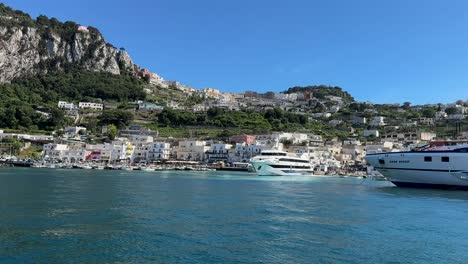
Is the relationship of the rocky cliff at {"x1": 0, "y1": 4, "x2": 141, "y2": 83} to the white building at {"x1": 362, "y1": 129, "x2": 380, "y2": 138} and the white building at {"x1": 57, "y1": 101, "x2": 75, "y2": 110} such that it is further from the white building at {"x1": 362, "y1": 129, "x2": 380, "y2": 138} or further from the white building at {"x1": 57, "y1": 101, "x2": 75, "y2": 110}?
the white building at {"x1": 362, "y1": 129, "x2": 380, "y2": 138}

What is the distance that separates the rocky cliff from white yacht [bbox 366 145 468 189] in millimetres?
123205

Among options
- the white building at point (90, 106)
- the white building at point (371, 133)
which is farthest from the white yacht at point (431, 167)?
the white building at point (90, 106)

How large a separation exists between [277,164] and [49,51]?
108 metres

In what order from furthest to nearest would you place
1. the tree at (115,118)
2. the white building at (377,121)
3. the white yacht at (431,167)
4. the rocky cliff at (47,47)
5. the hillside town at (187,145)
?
the white building at (377,121)
the rocky cliff at (47,47)
the tree at (115,118)
the hillside town at (187,145)
the white yacht at (431,167)

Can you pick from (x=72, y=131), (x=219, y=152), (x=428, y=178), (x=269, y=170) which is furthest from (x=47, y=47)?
(x=428, y=178)

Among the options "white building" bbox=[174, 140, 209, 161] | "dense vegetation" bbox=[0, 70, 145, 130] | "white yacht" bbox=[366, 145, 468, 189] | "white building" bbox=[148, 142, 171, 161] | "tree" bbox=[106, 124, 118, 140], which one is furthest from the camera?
"tree" bbox=[106, 124, 118, 140]

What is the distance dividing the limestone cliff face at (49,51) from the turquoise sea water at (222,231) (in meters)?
121

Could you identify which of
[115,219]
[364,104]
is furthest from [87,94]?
[115,219]

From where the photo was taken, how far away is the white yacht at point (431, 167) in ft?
129

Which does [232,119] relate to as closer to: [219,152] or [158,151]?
[219,152]

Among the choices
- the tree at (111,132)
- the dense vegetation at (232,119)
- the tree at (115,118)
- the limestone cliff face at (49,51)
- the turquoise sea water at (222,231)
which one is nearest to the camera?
the turquoise sea water at (222,231)

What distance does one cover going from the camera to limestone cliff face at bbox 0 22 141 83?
135 meters

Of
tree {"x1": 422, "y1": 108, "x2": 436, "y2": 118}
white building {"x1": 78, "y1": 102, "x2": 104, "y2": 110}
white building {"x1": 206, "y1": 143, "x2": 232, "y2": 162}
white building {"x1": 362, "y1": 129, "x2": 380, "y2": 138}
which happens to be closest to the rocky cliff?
white building {"x1": 78, "y1": 102, "x2": 104, "y2": 110}

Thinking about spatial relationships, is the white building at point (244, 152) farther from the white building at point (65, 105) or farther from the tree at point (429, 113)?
the tree at point (429, 113)
